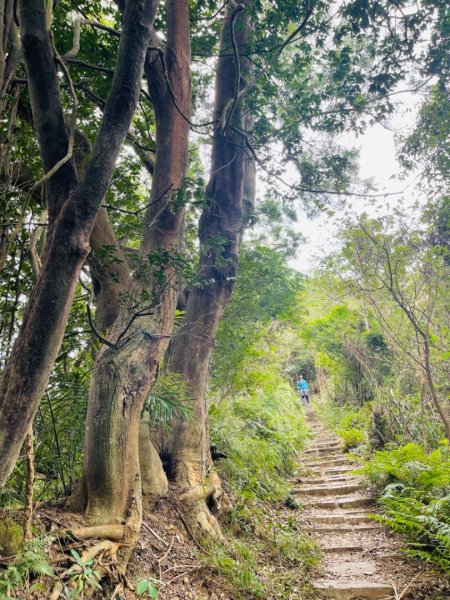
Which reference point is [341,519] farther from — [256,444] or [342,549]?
[256,444]

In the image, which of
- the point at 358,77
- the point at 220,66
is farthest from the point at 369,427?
the point at 220,66

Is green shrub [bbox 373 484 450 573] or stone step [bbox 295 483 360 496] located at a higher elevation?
green shrub [bbox 373 484 450 573]

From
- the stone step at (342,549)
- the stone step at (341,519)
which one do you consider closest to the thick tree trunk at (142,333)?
the stone step at (342,549)

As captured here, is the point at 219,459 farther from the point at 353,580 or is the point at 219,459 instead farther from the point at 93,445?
the point at 93,445

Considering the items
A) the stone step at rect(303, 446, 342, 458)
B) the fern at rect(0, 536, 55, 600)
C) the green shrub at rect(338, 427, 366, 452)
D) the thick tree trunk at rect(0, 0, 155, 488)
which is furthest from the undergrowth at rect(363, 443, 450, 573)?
the thick tree trunk at rect(0, 0, 155, 488)

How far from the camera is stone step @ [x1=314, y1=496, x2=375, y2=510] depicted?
613 centimetres

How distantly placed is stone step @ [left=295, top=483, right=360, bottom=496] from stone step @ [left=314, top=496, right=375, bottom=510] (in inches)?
15.2

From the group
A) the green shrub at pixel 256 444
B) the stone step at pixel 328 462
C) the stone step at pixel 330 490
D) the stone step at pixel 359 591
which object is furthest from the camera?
the stone step at pixel 328 462

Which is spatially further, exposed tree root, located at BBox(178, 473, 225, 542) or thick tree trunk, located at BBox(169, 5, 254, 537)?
thick tree trunk, located at BBox(169, 5, 254, 537)

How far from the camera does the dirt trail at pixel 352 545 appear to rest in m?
3.77

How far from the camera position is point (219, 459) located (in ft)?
18.3

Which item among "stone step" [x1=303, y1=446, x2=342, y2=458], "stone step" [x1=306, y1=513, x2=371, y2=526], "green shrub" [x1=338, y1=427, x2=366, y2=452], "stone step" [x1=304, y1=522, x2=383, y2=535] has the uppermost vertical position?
"green shrub" [x1=338, y1=427, x2=366, y2=452]

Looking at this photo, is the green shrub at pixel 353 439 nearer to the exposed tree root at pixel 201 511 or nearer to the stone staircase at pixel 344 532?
the stone staircase at pixel 344 532

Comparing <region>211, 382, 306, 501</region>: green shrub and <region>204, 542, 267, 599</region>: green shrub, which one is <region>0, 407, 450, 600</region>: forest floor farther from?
<region>211, 382, 306, 501</region>: green shrub
